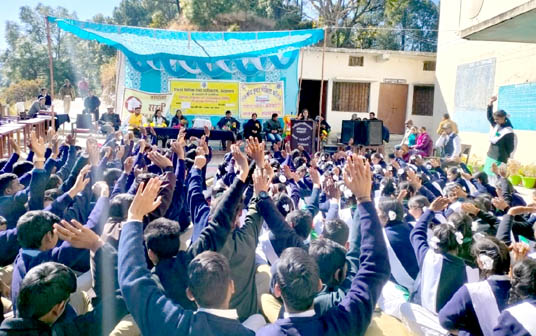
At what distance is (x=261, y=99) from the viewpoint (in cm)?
1484

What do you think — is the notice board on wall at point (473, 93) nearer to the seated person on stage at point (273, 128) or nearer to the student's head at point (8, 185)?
the seated person on stage at point (273, 128)

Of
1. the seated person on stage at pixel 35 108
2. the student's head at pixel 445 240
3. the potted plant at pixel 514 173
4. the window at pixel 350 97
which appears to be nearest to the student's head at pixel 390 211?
the student's head at pixel 445 240

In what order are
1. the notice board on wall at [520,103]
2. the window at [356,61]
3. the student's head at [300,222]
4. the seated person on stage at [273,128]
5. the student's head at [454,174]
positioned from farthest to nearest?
the window at [356,61] → the seated person on stage at [273,128] → the notice board on wall at [520,103] → the student's head at [454,174] → the student's head at [300,222]

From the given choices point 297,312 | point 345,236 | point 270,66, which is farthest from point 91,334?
point 270,66

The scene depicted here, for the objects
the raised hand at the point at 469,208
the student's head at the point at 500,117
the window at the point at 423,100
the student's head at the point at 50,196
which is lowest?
the student's head at the point at 50,196

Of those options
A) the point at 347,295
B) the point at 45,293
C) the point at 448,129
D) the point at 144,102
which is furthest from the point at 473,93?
the point at 45,293

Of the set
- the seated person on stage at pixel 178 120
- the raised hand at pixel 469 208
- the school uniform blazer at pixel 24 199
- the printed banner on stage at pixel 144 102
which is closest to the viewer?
the raised hand at pixel 469 208

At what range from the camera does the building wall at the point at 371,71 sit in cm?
1700

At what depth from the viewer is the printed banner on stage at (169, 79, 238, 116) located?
14.6 m

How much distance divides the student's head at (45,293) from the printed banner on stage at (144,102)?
12.8 metres

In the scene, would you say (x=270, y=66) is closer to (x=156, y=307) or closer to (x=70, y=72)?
(x=156, y=307)

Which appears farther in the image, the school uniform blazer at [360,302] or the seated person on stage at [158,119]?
the seated person on stage at [158,119]

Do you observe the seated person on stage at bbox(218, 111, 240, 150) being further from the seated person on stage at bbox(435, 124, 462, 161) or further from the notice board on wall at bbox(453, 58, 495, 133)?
the notice board on wall at bbox(453, 58, 495, 133)

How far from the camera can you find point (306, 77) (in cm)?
1684
